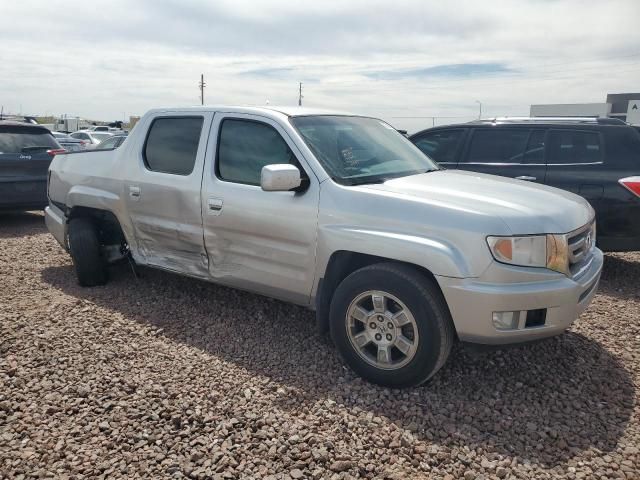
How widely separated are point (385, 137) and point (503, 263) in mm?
1856

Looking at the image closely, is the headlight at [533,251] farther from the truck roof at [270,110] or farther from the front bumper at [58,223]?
the front bumper at [58,223]

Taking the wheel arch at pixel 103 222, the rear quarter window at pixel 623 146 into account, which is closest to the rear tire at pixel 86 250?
the wheel arch at pixel 103 222

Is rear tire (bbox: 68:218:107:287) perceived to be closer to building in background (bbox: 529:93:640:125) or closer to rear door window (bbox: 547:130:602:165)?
rear door window (bbox: 547:130:602:165)

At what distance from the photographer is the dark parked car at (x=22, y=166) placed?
305 inches

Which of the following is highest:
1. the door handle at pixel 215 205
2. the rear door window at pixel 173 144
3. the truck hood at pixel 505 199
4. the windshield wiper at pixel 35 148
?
the rear door window at pixel 173 144

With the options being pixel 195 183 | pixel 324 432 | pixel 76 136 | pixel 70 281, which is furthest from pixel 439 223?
pixel 76 136

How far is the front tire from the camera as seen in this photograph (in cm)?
301

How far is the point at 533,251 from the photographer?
9.55 ft

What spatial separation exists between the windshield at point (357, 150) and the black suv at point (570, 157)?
2.12 metres

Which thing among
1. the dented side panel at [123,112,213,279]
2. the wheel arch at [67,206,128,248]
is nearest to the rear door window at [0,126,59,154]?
the wheel arch at [67,206,128,248]

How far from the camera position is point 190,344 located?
3891 millimetres

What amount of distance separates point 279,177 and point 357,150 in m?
0.87

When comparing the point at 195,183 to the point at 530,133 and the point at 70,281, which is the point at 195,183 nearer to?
the point at 70,281

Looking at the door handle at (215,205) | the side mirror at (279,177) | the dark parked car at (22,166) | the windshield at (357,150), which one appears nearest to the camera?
the side mirror at (279,177)
